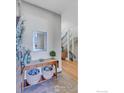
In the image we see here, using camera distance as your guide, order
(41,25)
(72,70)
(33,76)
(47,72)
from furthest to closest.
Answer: (72,70) < (41,25) < (47,72) < (33,76)

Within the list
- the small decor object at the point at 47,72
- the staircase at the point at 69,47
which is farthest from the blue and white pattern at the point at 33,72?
the staircase at the point at 69,47

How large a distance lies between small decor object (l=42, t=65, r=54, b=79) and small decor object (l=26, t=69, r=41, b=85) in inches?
14.7

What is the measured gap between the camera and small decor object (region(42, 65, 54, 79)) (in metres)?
4.39

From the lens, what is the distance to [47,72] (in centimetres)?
443

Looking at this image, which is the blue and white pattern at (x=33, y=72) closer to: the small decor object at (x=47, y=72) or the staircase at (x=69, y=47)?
the small decor object at (x=47, y=72)

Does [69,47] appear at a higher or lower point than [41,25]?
lower

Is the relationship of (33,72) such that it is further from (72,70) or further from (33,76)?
(72,70)

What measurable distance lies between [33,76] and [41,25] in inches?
65.2

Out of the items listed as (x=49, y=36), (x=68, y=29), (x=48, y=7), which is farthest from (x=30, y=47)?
(x=68, y=29)

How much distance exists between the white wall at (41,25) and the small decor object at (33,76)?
1.65 ft

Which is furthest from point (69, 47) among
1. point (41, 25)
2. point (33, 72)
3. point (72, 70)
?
point (33, 72)

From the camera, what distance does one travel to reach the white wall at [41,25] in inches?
159
